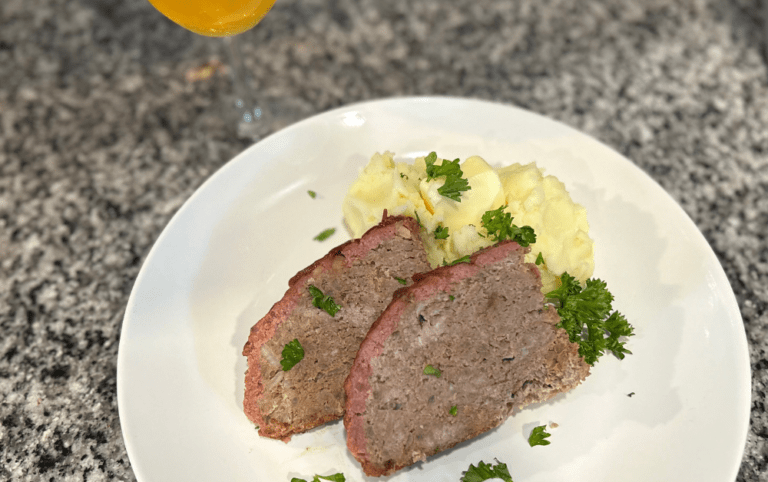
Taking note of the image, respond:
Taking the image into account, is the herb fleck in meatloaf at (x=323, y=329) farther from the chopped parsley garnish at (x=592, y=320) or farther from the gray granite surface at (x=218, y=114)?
the gray granite surface at (x=218, y=114)

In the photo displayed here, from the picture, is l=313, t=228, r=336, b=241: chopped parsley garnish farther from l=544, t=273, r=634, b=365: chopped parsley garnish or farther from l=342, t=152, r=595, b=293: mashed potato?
l=544, t=273, r=634, b=365: chopped parsley garnish

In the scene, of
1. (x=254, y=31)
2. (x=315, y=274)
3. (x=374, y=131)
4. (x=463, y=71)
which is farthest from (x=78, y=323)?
(x=463, y=71)

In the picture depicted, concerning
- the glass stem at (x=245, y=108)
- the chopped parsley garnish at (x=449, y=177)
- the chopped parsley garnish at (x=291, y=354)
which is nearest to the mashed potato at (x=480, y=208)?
the chopped parsley garnish at (x=449, y=177)

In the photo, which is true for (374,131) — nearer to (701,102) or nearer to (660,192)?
(660,192)

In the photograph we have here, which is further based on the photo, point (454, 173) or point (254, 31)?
point (254, 31)

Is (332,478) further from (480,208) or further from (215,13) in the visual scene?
(215,13)
